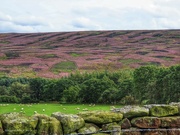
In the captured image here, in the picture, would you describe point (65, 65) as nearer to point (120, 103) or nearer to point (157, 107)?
point (120, 103)

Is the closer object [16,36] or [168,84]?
[168,84]

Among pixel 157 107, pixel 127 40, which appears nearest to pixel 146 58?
pixel 127 40

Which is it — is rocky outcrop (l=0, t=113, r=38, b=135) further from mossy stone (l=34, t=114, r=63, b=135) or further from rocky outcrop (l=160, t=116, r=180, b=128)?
rocky outcrop (l=160, t=116, r=180, b=128)

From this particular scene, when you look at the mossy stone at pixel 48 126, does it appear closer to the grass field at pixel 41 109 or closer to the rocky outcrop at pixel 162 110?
the rocky outcrop at pixel 162 110

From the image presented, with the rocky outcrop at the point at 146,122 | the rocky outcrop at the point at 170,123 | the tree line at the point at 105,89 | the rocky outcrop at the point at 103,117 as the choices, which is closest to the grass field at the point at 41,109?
the tree line at the point at 105,89

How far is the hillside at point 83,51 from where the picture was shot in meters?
72.6

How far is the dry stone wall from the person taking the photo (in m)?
10.0

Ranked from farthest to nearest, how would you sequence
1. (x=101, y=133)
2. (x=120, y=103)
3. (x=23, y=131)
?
(x=120, y=103), (x=101, y=133), (x=23, y=131)

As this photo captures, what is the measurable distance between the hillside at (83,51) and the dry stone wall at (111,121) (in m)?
53.5

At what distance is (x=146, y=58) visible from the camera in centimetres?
7881

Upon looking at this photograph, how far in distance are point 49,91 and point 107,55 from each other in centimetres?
3464

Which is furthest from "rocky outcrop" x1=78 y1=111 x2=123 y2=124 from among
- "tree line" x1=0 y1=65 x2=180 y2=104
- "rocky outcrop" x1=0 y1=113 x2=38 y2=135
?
"tree line" x1=0 y1=65 x2=180 y2=104

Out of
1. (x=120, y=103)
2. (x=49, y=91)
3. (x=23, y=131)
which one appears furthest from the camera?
(x=49, y=91)

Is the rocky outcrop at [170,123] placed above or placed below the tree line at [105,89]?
above
